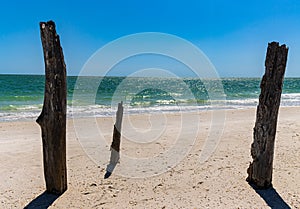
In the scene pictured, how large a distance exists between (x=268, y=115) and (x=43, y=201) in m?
4.48

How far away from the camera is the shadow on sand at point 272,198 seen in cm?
466

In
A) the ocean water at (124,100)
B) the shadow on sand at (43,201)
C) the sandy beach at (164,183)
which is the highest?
the ocean water at (124,100)

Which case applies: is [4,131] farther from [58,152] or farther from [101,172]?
[58,152]

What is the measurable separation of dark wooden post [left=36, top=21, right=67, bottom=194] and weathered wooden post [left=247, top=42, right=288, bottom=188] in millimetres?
3722

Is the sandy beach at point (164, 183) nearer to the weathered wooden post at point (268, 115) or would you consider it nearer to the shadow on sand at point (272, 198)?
the shadow on sand at point (272, 198)

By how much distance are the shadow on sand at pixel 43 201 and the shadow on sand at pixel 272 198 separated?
3.84 meters

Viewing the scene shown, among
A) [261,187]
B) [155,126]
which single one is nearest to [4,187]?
[261,187]

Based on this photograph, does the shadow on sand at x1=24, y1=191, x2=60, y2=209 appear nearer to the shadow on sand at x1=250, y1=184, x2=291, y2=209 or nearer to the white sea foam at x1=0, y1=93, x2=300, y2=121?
the shadow on sand at x1=250, y1=184, x2=291, y2=209

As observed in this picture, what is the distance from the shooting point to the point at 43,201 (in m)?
4.90

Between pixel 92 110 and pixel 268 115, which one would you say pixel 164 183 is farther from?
pixel 92 110

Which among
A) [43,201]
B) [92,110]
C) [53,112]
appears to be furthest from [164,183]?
[92,110]

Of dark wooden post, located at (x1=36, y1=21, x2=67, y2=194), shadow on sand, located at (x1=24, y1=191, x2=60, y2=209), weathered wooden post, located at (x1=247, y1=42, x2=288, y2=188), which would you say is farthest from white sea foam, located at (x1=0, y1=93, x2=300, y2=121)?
→ weathered wooden post, located at (x1=247, y1=42, x2=288, y2=188)

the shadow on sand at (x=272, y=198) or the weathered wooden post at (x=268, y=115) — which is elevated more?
the weathered wooden post at (x=268, y=115)

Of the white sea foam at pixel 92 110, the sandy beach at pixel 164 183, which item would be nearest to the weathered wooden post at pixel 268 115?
the sandy beach at pixel 164 183
